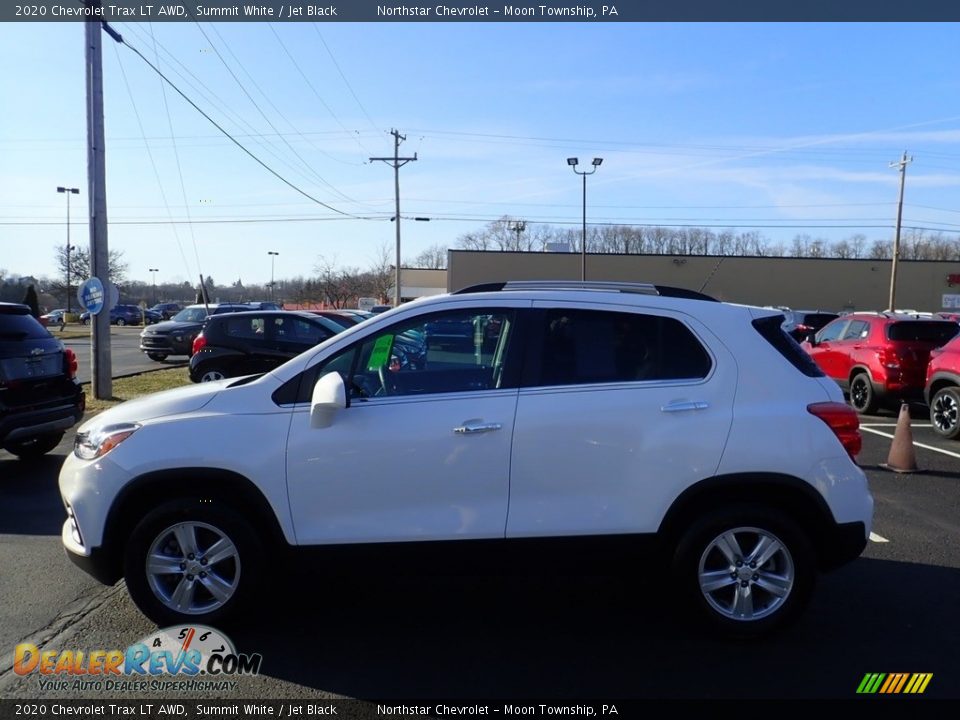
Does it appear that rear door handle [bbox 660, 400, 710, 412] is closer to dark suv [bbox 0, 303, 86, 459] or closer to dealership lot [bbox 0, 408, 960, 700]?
dealership lot [bbox 0, 408, 960, 700]

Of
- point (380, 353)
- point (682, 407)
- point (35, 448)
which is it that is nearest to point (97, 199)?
point (35, 448)

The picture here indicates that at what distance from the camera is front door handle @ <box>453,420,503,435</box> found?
4.01 m

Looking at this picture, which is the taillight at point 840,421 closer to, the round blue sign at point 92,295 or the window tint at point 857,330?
the window tint at point 857,330

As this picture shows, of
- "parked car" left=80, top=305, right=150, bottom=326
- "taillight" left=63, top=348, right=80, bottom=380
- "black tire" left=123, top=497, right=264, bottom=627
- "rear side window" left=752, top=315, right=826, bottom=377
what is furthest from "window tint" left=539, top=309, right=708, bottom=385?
"parked car" left=80, top=305, right=150, bottom=326

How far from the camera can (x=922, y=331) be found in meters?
12.7

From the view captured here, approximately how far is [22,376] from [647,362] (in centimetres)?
663

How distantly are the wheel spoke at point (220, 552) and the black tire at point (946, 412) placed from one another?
9.98 metres

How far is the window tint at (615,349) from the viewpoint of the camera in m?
4.17

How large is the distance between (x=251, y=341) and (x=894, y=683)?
12.3m

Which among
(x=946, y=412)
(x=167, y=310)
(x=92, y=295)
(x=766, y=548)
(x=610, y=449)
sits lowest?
(x=167, y=310)

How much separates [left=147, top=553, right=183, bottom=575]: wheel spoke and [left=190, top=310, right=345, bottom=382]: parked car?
32.5ft

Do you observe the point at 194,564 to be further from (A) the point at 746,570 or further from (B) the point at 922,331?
(B) the point at 922,331

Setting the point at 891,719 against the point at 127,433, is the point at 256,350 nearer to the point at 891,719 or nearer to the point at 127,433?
the point at 127,433

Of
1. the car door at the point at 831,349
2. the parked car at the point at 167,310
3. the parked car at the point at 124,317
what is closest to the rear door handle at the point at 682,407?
the car door at the point at 831,349
